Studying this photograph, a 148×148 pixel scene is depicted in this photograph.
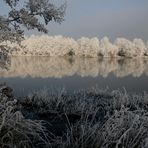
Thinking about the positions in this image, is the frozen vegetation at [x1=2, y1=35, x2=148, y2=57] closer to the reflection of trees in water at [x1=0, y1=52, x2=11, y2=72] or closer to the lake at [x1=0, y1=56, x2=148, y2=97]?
the lake at [x1=0, y1=56, x2=148, y2=97]

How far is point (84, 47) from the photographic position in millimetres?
102938

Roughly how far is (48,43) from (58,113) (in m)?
95.0

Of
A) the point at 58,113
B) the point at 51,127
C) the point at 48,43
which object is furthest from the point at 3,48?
the point at 48,43

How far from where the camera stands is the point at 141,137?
5113mm

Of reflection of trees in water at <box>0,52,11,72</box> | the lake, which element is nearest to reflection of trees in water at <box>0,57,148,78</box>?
the lake

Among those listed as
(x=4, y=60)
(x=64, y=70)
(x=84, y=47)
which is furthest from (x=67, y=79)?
(x=84, y=47)

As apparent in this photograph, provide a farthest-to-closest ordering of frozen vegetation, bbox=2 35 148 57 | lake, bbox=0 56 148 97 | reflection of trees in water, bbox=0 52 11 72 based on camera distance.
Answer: frozen vegetation, bbox=2 35 148 57, lake, bbox=0 56 148 97, reflection of trees in water, bbox=0 52 11 72

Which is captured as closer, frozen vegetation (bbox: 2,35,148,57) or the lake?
the lake

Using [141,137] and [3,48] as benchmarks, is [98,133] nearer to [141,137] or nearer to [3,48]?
[141,137]

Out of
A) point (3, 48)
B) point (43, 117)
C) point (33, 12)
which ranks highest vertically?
point (33, 12)

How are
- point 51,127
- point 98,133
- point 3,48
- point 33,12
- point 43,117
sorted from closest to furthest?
point 98,133 < point 51,127 < point 43,117 < point 33,12 < point 3,48

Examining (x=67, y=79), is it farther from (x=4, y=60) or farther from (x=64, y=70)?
(x=4, y=60)

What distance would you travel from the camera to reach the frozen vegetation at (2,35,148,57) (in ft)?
331

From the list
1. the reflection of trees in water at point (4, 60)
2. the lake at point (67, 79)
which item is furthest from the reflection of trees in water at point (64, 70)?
the reflection of trees in water at point (4, 60)
